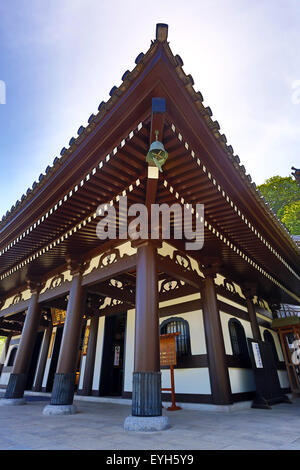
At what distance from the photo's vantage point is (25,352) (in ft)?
24.0

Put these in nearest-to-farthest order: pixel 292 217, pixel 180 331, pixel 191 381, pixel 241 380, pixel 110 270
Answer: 1. pixel 110 270
2. pixel 191 381
3. pixel 241 380
4. pixel 180 331
5. pixel 292 217

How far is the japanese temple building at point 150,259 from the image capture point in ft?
11.7

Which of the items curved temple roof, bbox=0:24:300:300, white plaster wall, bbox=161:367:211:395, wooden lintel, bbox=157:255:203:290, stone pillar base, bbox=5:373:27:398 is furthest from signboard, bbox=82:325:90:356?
wooden lintel, bbox=157:255:203:290

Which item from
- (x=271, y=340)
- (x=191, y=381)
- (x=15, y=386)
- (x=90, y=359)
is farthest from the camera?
(x=271, y=340)

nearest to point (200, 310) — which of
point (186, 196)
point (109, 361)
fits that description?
point (186, 196)

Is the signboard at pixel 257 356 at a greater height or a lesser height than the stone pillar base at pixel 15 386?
greater

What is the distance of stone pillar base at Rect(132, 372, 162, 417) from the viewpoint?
148 inches

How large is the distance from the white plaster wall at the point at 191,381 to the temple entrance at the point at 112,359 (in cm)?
276

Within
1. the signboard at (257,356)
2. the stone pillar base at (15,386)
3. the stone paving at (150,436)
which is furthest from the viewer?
the stone pillar base at (15,386)

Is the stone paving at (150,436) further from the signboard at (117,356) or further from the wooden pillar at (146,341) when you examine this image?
the signboard at (117,356)

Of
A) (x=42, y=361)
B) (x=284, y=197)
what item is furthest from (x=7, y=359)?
(x=284, y=197)

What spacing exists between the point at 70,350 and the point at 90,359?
371cm

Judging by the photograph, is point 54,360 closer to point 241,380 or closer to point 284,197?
point 241,380

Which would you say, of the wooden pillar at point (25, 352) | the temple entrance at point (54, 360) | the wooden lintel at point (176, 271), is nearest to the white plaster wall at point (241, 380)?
the wooden lintel at point (176, 271)
